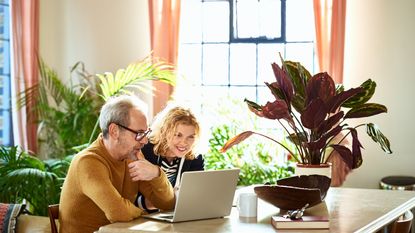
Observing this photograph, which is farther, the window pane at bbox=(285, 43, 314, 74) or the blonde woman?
the window pane at bbox=(285, 43, 314, 74)

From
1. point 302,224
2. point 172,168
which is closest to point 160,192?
point 172,168

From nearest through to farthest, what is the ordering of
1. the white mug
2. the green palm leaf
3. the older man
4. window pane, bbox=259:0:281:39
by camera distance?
the older man
the white mug
the green palm leaf
window pane, bbox=259:0:281:39

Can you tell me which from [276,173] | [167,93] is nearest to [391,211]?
[276,173]

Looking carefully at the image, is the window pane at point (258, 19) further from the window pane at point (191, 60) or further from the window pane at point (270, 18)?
the window pane at point (191, 60)

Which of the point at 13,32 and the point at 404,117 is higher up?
the point at 13,32

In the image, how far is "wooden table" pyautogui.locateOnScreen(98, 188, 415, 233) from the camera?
358cm

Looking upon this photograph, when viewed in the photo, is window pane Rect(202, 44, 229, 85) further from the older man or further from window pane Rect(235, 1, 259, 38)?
the older man

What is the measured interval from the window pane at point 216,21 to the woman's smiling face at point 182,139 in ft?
12.9

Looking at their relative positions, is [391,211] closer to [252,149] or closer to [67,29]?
[252,149]

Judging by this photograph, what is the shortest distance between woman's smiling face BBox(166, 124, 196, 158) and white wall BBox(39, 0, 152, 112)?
3.74 metres

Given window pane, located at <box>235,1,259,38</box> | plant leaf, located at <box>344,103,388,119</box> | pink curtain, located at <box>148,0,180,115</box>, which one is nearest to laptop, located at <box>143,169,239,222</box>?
plant leaf, located at <box>344,103,388,119</box>

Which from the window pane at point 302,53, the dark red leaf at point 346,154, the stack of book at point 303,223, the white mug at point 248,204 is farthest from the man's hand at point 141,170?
the window pane at point 302,53

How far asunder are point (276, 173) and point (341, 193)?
2403 mm

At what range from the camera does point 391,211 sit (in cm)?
427
